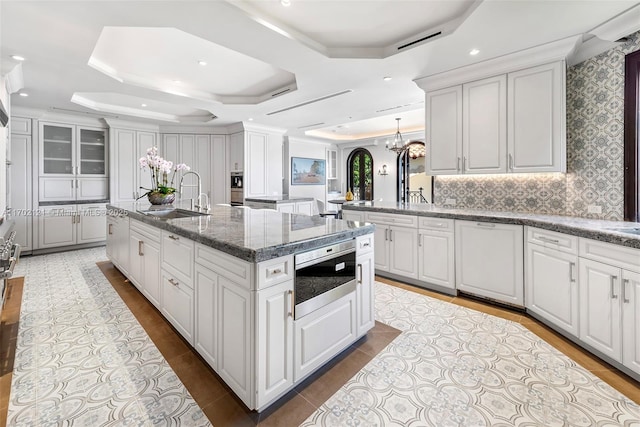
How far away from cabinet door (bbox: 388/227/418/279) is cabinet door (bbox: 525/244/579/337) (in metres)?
1.07

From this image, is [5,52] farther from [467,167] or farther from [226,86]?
[467,167]

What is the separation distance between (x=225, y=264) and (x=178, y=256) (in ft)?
2.39

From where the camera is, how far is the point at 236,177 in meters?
6.58

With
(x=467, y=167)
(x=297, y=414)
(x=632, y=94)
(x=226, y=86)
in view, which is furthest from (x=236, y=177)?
(x=632, y=94)

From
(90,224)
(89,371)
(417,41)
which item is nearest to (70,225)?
(90,224)

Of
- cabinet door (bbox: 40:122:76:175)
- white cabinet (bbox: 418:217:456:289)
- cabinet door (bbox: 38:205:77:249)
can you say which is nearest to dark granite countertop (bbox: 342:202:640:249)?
white cabinet (bbox: 418:217:456:289)

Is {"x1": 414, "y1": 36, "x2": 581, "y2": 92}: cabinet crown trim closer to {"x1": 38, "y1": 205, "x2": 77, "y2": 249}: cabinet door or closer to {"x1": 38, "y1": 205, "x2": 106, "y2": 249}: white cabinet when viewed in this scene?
{"x1": 38, "y1": 205, "x2": 106, "y2": 249}: white cabinet

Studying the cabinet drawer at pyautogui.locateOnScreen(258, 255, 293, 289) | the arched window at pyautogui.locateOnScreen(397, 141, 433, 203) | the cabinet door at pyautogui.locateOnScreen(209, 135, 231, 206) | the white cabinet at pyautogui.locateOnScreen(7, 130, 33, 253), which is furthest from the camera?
the arched window at pyautogui.locateOnScreen(397, 141, 433, 203)

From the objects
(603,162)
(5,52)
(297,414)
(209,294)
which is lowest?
(297,414)

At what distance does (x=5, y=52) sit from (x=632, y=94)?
5.62 m

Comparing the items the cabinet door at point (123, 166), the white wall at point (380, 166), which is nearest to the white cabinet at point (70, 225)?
the cabinet door at point (123, 166)

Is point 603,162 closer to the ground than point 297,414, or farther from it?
farther from it

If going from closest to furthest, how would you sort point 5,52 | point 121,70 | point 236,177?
point 5,52 → point 121,70 → point 236,177

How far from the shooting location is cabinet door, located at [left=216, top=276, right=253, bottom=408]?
1.48 meters
